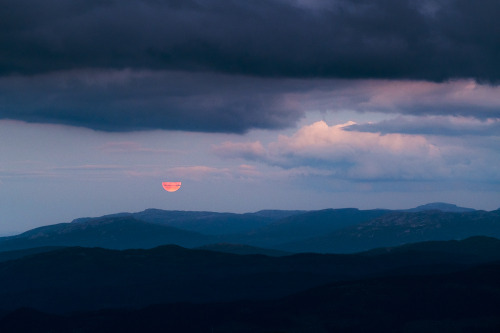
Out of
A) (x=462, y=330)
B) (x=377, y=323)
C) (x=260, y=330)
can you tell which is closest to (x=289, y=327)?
(x=260, y=330)

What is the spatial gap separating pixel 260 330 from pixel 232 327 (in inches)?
367

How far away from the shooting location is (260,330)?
186 m

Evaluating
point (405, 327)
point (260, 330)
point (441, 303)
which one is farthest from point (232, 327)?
point (441, 303)

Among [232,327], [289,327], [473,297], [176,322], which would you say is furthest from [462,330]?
[176,322]

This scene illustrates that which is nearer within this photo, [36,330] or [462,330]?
[462,330]

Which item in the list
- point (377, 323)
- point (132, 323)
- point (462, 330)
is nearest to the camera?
point (462, 330)

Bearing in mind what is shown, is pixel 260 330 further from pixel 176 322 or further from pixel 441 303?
pixel 441 303

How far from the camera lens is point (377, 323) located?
609 ft

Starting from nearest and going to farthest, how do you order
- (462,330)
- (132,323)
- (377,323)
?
(462,330), (377,323), (132,323)

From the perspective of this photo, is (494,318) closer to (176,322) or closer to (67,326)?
(176,322)

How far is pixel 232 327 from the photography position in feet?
625

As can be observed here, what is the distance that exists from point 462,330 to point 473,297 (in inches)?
1128

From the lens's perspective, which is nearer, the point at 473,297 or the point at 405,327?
the point at 405,327

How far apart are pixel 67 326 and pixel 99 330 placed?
11829mm
